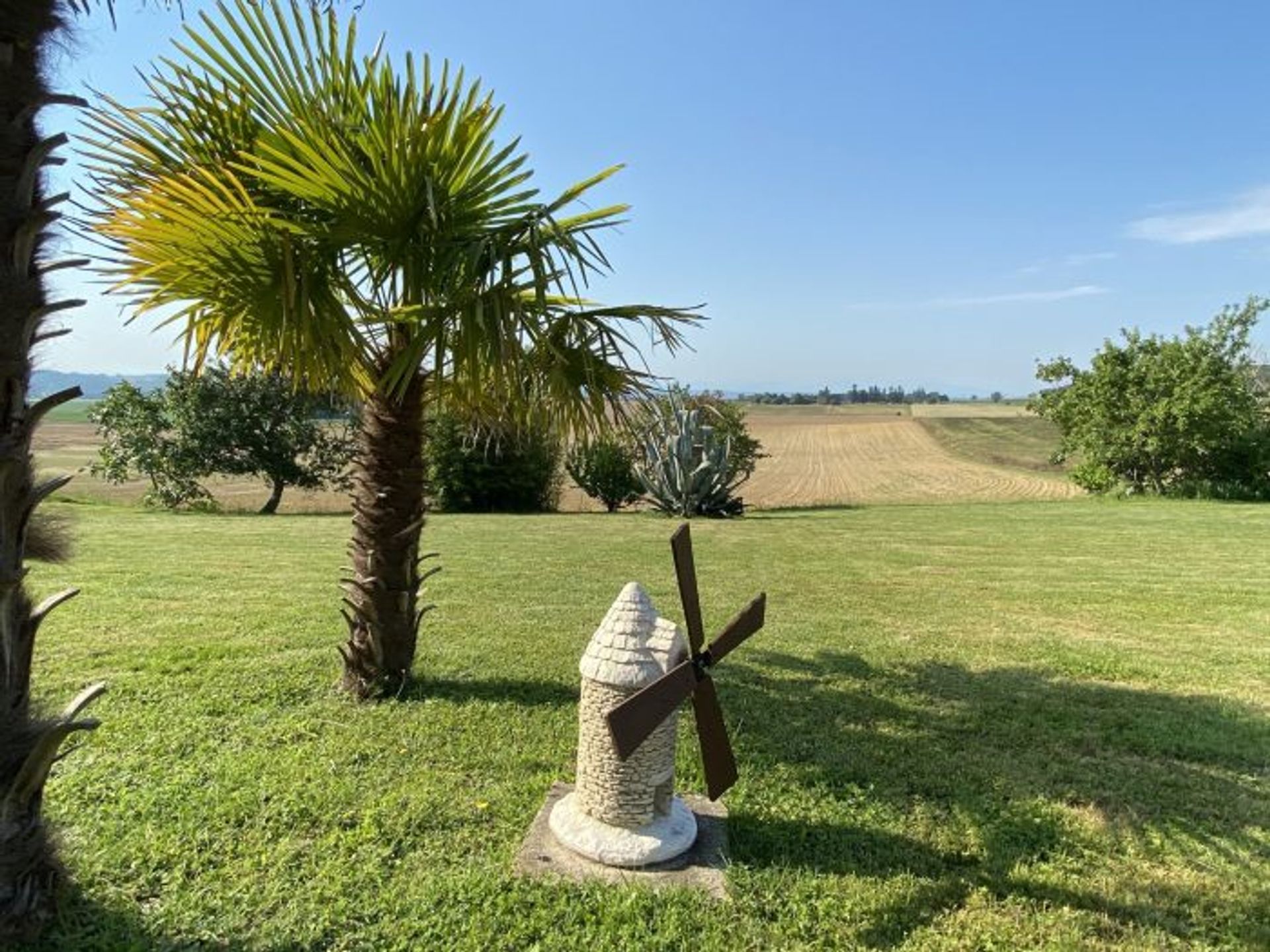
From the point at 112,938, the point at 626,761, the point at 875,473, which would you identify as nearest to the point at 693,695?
the point at 626,761

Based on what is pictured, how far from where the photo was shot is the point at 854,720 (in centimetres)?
517

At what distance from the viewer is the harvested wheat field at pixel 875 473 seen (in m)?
28.5

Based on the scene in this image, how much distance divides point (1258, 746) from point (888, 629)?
3.20m

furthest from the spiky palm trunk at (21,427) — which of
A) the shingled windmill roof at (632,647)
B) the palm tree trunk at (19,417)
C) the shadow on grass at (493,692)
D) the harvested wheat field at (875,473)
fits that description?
the harvested wheat field at (875,473)

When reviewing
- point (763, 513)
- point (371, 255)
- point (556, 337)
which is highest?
point (371, 255)

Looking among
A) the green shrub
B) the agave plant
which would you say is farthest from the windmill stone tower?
the green shrub

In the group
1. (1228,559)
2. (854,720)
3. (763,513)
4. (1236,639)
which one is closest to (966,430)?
(763,513)

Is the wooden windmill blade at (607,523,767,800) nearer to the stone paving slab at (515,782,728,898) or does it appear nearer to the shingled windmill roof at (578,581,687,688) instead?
the shingled windmill roof at (578,581,687,688)

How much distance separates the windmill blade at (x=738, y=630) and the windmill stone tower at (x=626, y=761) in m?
0.21

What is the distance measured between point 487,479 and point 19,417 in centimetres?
2011

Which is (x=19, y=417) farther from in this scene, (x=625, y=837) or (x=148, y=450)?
(x=148, y=450)

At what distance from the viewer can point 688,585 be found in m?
3.51

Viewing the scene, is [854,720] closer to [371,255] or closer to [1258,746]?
[1258,746]

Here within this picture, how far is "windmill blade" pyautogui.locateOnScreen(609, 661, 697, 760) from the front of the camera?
9.78 feet
